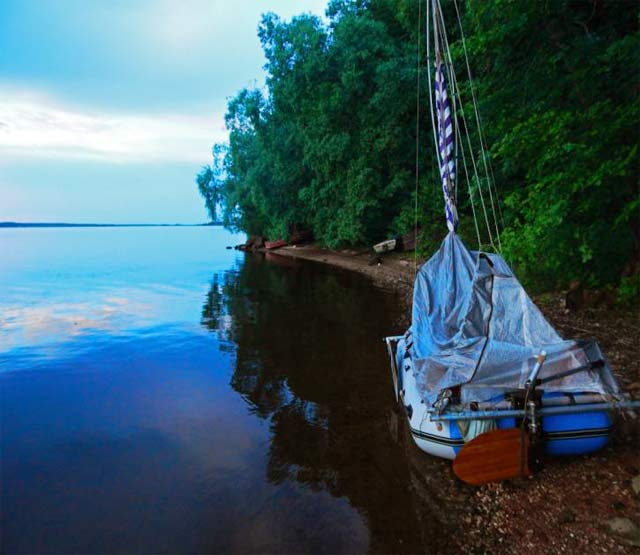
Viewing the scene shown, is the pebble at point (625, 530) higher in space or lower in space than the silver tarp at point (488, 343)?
lower

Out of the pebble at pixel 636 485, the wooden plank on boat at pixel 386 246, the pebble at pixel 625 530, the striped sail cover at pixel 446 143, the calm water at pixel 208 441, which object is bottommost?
the calm water at pixel 208 441

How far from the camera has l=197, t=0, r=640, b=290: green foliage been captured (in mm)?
8992

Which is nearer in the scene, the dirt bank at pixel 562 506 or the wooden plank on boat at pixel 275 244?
the dirt bank at pixel 562 506

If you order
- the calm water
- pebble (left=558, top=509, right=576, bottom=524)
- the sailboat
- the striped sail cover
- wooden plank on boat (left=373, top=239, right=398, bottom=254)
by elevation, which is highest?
the striped sail cover

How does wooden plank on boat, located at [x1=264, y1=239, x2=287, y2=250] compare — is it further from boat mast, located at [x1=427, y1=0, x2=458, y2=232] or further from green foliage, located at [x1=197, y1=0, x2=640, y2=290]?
boat mast, located at [x1=427, y1=0, x2=458, y2=232]

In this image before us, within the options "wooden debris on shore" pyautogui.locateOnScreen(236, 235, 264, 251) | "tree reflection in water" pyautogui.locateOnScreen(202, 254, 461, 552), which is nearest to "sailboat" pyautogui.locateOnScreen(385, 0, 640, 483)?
"tree reflection in water" pyautogui.locateOnScreen(202, 254, 461, 552)

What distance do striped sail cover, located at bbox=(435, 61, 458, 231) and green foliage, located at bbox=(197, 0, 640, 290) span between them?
79cm

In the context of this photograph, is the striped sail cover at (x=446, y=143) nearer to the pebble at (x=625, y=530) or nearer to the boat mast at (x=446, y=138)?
the boat mast at (x=446, y=138)

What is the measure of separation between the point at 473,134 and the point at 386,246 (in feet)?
43.8

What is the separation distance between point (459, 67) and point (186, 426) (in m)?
20.0

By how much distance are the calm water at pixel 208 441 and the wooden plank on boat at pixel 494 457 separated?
0.56 meters

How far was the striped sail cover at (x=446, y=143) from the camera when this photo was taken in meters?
8.09

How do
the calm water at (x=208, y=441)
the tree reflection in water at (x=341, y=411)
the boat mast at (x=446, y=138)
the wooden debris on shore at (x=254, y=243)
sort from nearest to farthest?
the calm water at (x=208, y=441)
the tree reflection in water at (x=341, y=411)
the boat mast at (x=446, y=138)
the wooden debris on shore at (x=254, y=243)

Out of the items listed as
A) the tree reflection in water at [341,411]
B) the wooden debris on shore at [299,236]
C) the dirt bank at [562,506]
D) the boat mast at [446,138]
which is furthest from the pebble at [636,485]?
the wooden debris on shore at [299,236]
